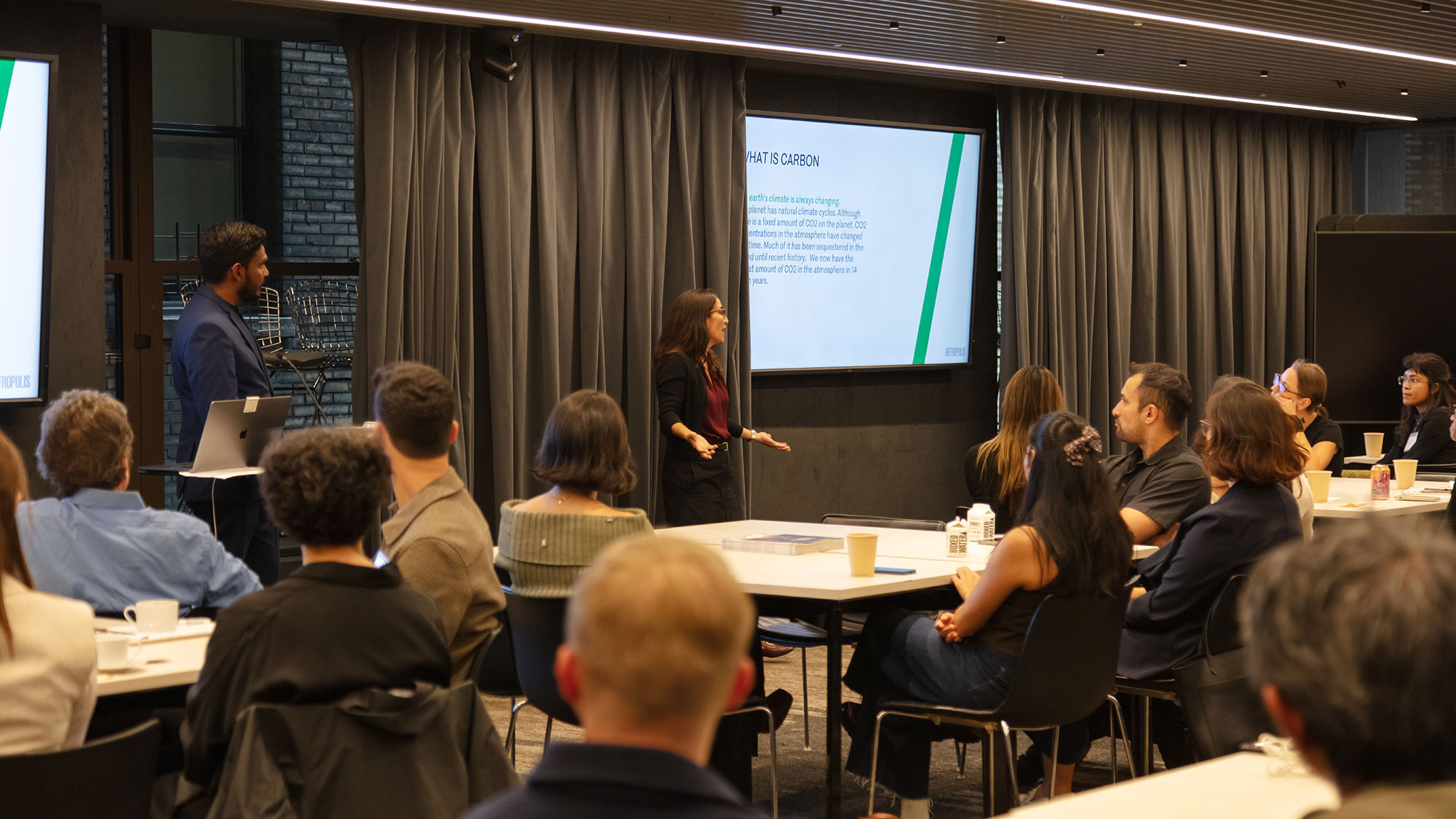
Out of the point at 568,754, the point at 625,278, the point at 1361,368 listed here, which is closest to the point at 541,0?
the point at 625,278

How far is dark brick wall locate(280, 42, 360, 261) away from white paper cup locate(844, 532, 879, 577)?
12.8ft

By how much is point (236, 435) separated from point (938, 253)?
15.3 feet

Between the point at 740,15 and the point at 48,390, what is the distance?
3149mm

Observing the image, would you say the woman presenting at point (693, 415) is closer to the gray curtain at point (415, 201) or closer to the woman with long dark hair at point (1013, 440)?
the gray curtain at point (415, 201)

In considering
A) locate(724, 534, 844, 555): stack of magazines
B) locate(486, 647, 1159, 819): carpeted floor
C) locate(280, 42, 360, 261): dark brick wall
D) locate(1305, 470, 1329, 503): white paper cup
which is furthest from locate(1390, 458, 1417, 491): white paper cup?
locate(280, 42, 360, 261): dark brick wall

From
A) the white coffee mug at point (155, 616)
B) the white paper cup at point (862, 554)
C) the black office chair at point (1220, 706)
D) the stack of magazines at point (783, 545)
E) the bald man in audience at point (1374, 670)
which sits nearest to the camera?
the bald man in audience at point (1374, 670)

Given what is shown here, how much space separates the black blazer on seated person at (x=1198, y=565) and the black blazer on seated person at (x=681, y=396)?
227 cm

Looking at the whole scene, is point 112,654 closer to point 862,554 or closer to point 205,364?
point 862,554

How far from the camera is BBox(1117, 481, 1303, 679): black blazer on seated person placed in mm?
3473

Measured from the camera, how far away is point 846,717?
12.6 ft

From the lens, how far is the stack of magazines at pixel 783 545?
13.3ft

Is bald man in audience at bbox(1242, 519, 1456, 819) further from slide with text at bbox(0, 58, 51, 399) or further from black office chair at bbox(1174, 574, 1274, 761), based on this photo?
slide with text at bbox(0, 58, 51, 399)

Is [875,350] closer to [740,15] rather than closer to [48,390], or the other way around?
[740,15]

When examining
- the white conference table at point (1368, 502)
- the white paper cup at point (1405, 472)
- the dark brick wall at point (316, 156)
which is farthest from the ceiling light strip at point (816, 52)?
the white paper cup at point (1405, 472)
